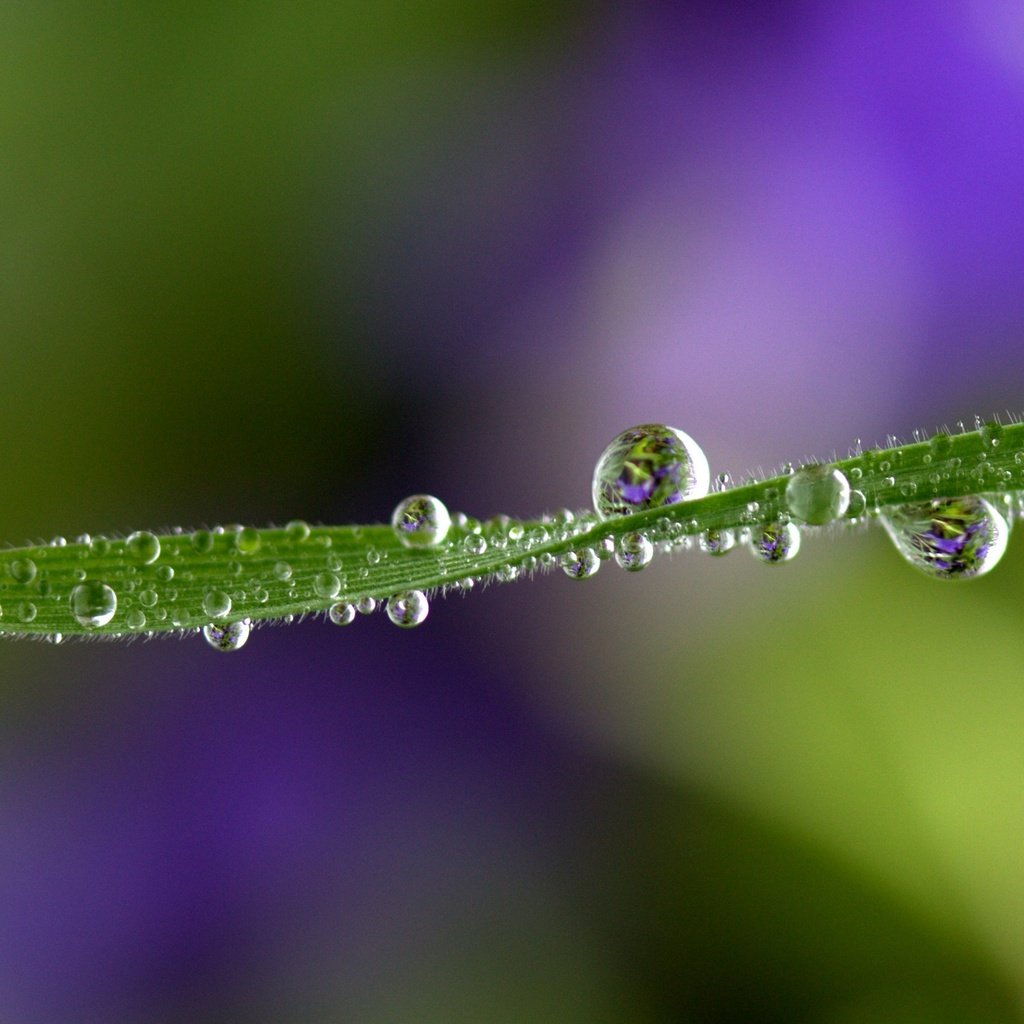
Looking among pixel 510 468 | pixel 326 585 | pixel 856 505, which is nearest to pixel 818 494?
pixel 856 505

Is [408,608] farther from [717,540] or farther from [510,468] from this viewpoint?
[510,468]

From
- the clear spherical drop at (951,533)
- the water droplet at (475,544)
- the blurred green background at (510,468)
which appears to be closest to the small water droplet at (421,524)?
the water droplet at (475,544)

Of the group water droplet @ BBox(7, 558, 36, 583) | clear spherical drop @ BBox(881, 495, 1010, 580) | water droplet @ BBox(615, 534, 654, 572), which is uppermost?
water droplet @ BBox(7, 558, 36, 583)

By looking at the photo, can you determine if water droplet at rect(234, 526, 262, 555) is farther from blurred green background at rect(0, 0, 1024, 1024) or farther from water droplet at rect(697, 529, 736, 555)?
blurred green background at rect(0, 0, 1024, 1024)

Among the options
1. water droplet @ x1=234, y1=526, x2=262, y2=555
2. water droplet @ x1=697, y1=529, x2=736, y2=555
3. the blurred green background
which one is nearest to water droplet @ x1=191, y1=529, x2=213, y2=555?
water droplet @ x1=234, y1=526, x2=262, y2=555

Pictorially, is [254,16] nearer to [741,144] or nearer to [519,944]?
[741,144]

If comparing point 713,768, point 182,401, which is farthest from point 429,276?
point 713,768

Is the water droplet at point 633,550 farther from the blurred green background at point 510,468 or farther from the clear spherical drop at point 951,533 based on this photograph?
the blurred green background at point 510,468
